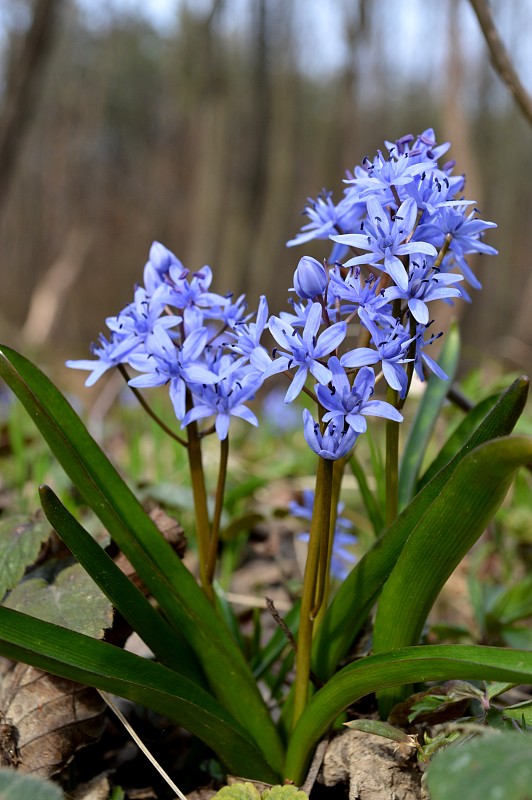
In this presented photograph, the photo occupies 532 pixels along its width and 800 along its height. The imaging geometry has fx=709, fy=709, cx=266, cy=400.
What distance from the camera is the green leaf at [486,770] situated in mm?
901

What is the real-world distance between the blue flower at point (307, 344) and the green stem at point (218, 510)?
241 mm

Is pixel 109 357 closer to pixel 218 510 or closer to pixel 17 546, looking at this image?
pixel 218 510

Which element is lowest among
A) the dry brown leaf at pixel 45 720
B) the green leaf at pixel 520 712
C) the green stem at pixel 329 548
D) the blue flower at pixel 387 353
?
the green leaf at pixel 520 712

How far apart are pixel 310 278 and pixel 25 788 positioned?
920 mm

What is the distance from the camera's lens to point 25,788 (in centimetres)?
101

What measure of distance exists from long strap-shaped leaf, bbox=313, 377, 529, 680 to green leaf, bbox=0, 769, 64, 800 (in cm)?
68

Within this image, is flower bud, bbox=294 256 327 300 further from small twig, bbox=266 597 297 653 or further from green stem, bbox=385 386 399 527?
small twig, bbox=266 597 297 653

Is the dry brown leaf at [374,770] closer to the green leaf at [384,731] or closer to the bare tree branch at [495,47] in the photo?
the green leaf at [384,731]

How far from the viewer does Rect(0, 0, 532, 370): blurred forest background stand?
1007 centimetres

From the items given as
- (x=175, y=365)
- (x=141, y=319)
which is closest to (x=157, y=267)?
(x=141, y=319)

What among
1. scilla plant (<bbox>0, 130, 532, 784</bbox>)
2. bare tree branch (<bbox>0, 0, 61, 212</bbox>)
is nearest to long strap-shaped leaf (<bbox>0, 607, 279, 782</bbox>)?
scilla plant (<bbox>0, 130, 532, 784</bbox>)

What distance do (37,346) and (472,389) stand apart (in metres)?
6.50

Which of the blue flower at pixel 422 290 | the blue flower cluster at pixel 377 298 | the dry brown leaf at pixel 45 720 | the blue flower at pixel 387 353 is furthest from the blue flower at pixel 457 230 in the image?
the dry brown leaf at pixel 45 720

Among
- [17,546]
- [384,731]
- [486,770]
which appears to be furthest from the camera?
[17,546]
